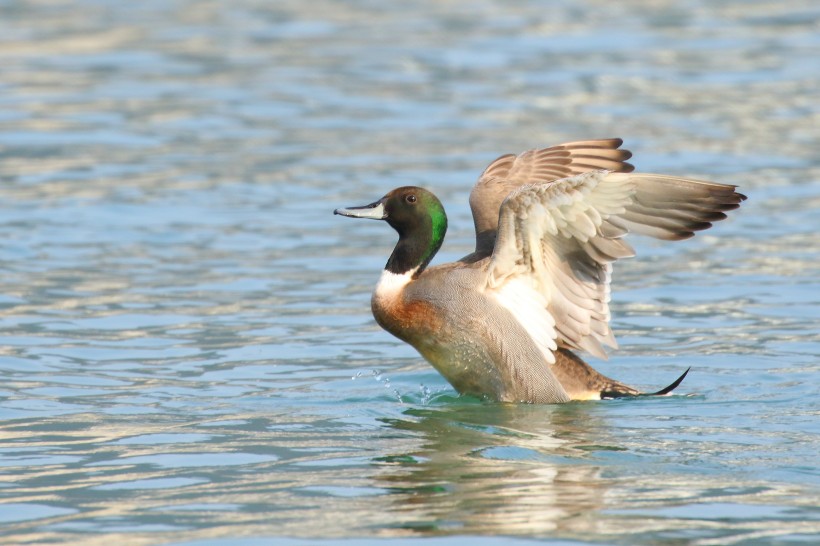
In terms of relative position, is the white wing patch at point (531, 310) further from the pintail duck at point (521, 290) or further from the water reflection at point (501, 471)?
the water reflection at point (501, 471)

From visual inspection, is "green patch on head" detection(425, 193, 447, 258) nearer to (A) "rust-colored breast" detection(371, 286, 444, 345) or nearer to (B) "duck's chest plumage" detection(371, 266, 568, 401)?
(B) "duck's chest plumage" detection(371, 266, 568, 401)

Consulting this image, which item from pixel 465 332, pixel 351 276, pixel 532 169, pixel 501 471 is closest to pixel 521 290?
pixel 465 332

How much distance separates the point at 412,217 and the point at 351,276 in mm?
2841

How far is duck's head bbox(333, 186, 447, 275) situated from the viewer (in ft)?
29.1

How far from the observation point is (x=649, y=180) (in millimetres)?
7969

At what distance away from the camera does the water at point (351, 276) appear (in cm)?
658

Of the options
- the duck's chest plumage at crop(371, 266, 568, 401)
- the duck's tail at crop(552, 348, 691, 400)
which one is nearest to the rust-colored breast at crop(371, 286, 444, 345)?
the duck's chest plumage at crop(371, 266, 568, 401)

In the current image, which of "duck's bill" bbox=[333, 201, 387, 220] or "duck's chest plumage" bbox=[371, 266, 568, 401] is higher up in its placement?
"duck's bill" bbox=[333, 201, 387, 220]

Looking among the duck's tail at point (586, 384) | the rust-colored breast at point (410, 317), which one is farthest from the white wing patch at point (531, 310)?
the rust-colored breast at point (410, 317)

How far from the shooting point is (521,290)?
8.66 m

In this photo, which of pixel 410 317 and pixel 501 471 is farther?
pixel 410 317

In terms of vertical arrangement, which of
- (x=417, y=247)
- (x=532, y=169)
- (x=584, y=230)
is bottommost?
(x=417, y=247)

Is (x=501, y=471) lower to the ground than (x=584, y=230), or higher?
lower

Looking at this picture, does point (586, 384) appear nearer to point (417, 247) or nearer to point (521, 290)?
point (521, 290)
